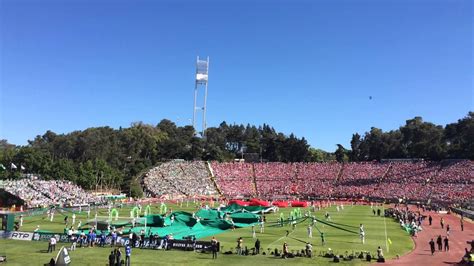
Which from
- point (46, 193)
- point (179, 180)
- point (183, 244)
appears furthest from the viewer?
point (179, 180)

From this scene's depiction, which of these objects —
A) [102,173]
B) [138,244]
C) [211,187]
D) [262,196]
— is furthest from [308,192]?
[138,244]

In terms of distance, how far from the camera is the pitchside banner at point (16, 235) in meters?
36.8

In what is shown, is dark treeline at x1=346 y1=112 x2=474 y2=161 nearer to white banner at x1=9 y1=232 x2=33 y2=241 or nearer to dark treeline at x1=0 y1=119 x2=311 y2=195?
dark treeline at x1=0 y1=119 x2=311 y2=195

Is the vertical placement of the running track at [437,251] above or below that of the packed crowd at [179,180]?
below

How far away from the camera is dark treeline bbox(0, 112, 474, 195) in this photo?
4478 inches

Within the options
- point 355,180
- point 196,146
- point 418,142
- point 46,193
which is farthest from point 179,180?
point 418,142

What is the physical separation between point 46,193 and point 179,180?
39.7 metres

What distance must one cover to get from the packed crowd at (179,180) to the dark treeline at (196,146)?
18.3 ft

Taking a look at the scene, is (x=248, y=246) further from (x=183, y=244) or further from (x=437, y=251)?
(x=437, y=251)

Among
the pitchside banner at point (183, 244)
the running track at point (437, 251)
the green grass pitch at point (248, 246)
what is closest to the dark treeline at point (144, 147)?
the green grass pitch at point (248, 246)

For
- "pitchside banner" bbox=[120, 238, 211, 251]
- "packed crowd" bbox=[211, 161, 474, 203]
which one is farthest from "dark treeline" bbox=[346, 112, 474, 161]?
"pitchside banner" bbox=[120, 238, 211, 251]

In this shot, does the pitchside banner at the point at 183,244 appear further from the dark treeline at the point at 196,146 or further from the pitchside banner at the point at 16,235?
the dark treeline at the point at 196,146

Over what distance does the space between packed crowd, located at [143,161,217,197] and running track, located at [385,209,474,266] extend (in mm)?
60038

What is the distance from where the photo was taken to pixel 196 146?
138 meters
